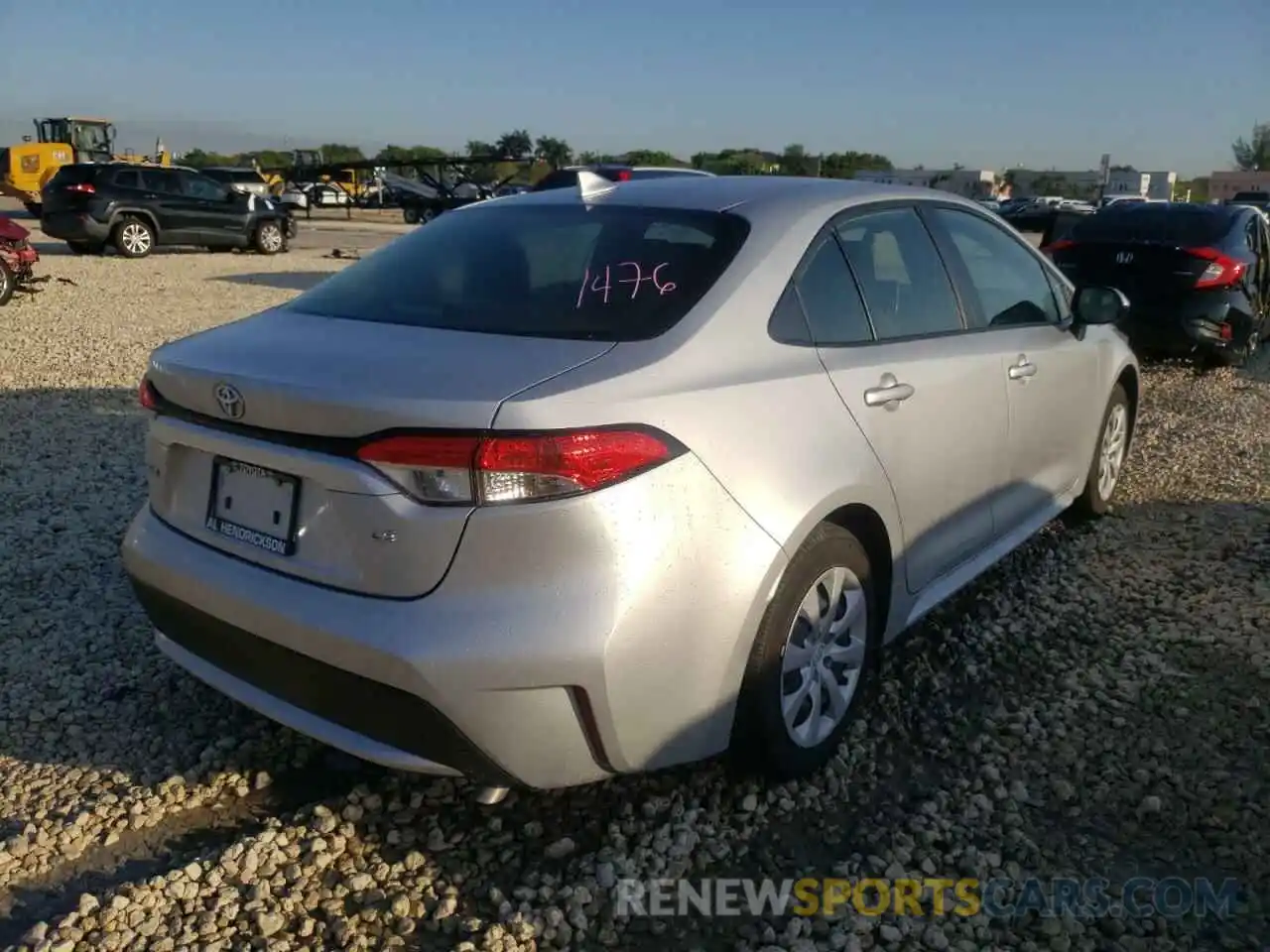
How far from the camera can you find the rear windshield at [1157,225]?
8867 mm

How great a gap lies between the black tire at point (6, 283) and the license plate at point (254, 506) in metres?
11.5

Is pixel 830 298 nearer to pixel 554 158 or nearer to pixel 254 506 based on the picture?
pixel 254 506

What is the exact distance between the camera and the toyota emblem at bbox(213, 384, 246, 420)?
2.46 meters

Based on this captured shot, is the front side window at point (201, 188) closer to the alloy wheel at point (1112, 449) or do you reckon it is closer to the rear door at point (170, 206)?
the rear door at point (170, 206)

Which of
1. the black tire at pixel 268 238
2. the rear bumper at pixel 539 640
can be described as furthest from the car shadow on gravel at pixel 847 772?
the black tire at pixel 268 238

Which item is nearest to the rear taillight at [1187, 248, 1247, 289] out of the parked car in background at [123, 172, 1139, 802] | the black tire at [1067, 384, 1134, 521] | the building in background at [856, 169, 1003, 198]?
the black tire at [1067, 384, 1134, 521]

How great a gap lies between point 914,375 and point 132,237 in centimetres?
1875

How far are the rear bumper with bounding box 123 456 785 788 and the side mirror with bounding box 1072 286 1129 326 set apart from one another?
2.51 m

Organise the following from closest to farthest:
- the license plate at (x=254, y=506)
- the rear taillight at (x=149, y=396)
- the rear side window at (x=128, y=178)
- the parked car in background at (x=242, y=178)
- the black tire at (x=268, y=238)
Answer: the license plate at (x=254, y=506)
the rear taillight at (x=149, y=396)
the rear side window at (x=128, y=178)
the black tire at (x=268, y=238)
the parked car in background at (x=242, y=178)

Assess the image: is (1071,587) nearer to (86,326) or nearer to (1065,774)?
(1065,774)

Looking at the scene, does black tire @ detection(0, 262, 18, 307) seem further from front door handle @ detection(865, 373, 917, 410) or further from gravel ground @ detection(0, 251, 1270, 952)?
front door handle @ detection(865, 373, 917, 410)

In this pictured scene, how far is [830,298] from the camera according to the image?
3051 millimetres

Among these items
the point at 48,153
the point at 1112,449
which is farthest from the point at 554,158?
the point at 1112,449

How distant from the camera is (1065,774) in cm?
307
